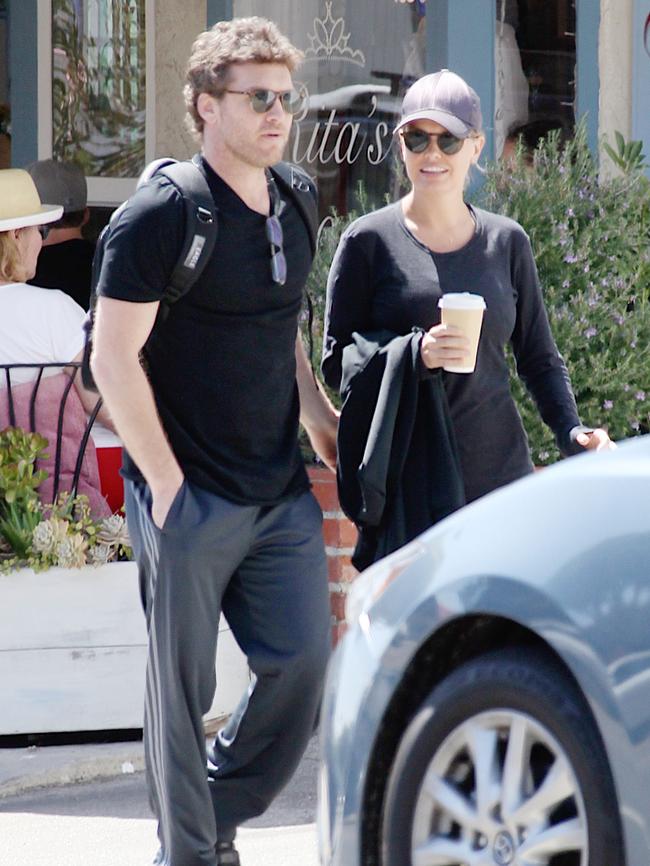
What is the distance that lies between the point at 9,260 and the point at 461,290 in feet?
7.78

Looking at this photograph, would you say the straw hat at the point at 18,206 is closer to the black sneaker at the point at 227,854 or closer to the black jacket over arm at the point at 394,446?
the black jacket over arm at the point at 394,446

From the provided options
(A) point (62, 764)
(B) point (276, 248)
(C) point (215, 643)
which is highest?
(B) point (276, 248)

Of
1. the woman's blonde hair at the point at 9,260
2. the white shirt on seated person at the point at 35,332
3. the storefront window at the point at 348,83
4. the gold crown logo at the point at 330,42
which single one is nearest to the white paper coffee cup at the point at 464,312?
the white shirt on seated person at the point at 35,332

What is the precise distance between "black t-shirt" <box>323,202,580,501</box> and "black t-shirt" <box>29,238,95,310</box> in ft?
11.8

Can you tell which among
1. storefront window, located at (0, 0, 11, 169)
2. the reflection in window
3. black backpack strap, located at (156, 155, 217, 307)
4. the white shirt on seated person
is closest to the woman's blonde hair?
the white shirt on seated person

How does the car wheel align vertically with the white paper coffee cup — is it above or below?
below

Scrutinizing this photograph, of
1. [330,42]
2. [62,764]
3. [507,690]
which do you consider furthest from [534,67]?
[507,690]

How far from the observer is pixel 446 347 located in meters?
3.78

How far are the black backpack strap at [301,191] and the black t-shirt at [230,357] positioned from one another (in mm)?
61

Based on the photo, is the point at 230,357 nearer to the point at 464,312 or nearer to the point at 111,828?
the point at 464,312

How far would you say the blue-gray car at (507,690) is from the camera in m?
2.79

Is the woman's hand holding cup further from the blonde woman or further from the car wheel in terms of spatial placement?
the car wheel

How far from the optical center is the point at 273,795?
4.10m

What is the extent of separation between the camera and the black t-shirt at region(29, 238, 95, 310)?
7637mm
